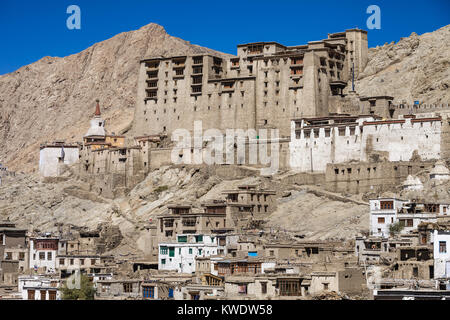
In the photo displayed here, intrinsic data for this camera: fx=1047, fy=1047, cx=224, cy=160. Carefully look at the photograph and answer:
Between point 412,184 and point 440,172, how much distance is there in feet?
7.35

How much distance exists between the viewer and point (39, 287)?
170ft

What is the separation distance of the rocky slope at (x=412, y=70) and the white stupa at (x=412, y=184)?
60.3 ft

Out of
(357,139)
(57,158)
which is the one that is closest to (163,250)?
(357,139)

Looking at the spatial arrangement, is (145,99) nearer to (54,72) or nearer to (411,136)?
(411,136)

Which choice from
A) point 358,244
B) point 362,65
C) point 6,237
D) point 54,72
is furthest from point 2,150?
point 358,244

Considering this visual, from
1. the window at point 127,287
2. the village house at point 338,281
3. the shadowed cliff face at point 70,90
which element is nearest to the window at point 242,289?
the village house at point 338,281

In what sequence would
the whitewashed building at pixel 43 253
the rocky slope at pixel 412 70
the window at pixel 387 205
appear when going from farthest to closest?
the rocky slope at pixel 412 70
the whitewashed building at pixel 43 253
the window at pixel 387 205

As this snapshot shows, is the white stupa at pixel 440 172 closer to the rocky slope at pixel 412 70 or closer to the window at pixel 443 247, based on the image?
the rocky slope at pixel 412 70

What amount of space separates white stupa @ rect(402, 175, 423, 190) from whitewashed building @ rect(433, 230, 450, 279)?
67.1ft

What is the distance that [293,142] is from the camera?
292 feet

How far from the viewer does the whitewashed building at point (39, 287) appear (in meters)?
51.2

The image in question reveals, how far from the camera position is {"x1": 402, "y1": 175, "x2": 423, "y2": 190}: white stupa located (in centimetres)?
7462

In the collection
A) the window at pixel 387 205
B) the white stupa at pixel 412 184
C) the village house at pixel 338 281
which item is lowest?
the village house at pixel 338 281
